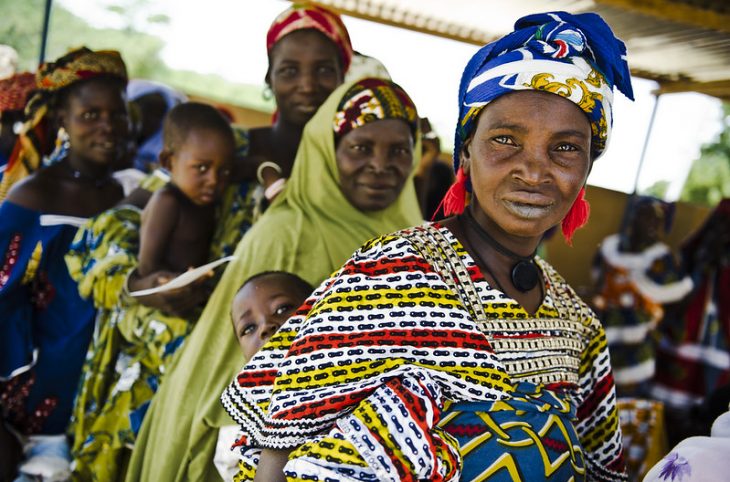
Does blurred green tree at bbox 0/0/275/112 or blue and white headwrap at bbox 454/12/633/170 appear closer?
blue and white headwrap at bbox 454/12/633/170

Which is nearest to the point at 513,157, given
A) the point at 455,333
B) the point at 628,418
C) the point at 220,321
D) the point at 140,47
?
the point at 455,333

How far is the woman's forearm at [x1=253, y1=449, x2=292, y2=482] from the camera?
1362mm

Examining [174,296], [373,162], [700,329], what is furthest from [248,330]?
[700,329]

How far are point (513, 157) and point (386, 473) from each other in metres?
0.71

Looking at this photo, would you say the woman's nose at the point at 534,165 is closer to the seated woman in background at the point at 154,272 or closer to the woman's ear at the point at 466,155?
the woman's ear at the point at 466,155

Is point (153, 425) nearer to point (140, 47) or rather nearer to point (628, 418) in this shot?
point (628, 418)

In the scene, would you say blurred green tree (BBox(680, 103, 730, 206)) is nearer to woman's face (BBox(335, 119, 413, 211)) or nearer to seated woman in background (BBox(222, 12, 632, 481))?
woman's face (BBox(335, 119, 413, 211))

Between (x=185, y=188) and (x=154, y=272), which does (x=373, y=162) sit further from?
(x=154, y=272)

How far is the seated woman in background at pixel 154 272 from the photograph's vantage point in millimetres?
2887

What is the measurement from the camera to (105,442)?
9.56ft

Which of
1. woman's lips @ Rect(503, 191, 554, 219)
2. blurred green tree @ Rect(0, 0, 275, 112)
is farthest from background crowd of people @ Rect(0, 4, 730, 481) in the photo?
blurred green tree @ Rect(0, 0, 275, 112)

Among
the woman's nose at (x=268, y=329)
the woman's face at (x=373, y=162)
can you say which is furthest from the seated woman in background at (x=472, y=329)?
the woman's face at (x=373, y=162)

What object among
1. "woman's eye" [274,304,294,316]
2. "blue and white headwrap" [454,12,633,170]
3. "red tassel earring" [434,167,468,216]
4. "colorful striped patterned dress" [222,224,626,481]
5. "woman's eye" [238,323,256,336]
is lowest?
"woman's eye" [238,323,256,336]

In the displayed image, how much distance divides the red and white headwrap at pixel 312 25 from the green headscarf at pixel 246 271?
580mm
